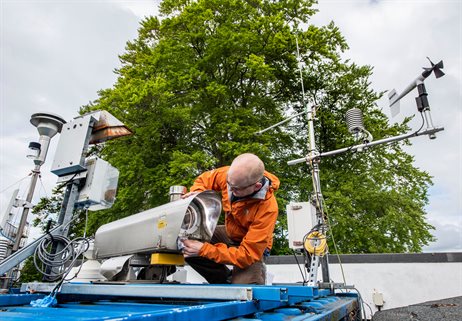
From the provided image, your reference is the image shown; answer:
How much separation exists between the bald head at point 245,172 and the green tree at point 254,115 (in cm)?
697

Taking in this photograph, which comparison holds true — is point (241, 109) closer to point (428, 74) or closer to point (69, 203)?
point (428, 74)

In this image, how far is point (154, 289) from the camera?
1.55 meters

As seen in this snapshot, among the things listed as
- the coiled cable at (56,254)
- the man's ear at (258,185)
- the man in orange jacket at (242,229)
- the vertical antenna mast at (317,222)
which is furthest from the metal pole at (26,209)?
the vertical antenna mast at (317,222)

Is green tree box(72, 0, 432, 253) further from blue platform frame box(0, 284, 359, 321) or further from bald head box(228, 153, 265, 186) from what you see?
blue platform frame box(0, 284, 359, 321)

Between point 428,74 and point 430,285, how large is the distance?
3.62 meters

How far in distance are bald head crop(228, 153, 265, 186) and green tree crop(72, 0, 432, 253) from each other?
6970 millimetres

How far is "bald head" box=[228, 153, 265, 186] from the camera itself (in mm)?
2229

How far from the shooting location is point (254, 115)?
11.5m

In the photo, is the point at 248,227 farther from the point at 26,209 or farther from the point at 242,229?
the point at 26,209

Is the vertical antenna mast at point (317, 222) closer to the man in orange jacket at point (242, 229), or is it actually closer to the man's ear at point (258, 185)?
the man in orange jacket at point (242, 229)

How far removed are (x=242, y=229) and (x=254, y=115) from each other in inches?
362

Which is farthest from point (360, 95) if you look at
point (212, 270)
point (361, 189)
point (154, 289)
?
point (154, 289)

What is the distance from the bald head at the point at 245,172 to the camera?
7.31ft

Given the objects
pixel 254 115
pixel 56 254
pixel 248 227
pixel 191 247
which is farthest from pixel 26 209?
pixel 254 115
